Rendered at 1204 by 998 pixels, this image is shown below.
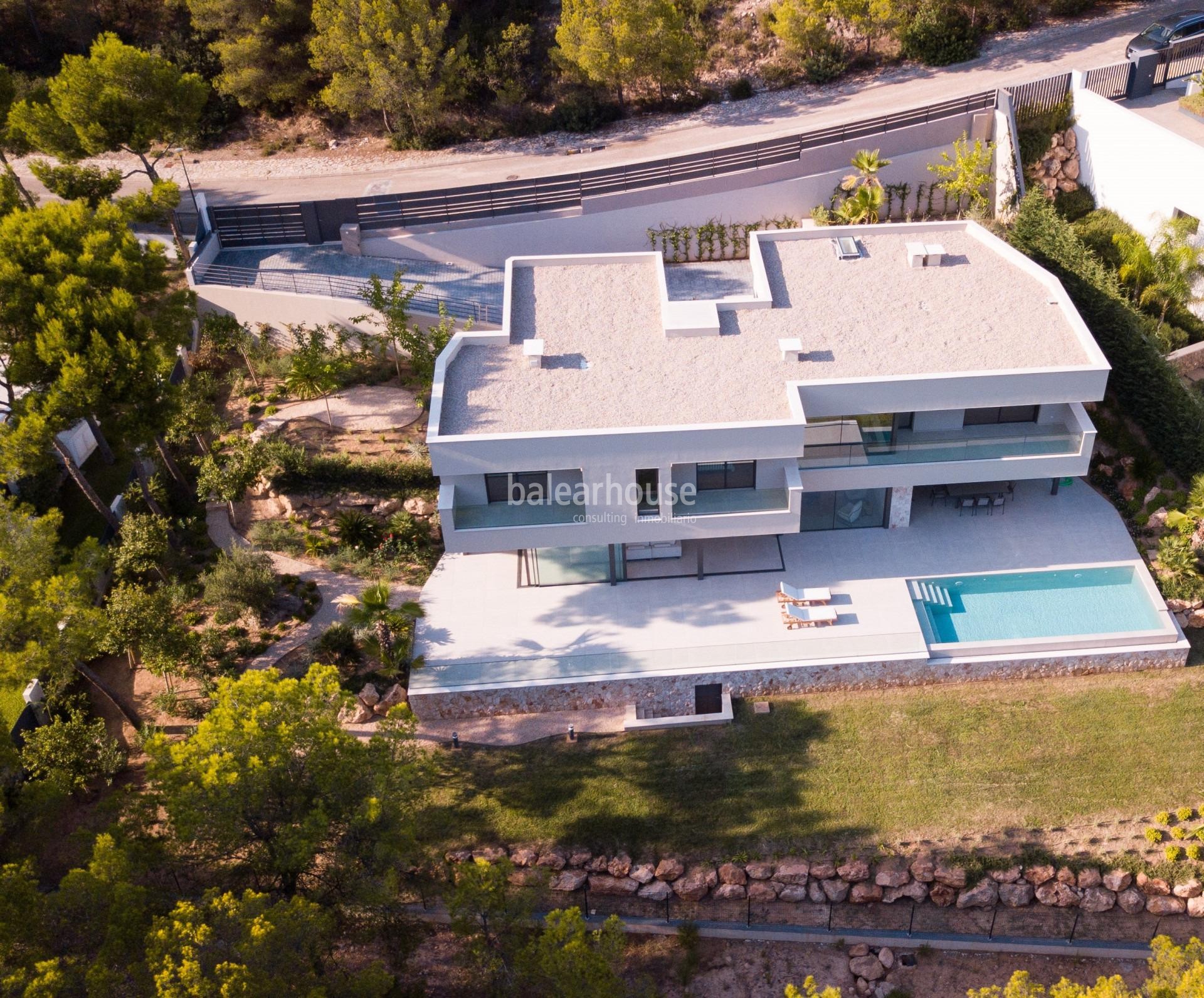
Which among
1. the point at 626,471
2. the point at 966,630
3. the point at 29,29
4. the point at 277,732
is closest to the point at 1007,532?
the point at 966,630

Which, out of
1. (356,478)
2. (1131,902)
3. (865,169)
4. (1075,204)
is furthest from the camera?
(1075,204)

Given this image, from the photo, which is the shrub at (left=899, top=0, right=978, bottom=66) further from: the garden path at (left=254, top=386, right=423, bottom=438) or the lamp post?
the lamp post

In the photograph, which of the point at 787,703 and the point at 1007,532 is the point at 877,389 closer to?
the point at 1007,532

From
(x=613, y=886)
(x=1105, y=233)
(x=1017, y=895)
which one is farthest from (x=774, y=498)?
(x=1105, y=233)

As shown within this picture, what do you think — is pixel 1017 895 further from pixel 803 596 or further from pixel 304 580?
pixel 304 580

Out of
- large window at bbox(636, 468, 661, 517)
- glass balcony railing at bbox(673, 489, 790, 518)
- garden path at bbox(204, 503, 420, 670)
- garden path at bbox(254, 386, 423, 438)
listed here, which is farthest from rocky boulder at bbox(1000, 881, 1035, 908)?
garden path at bbox(254, 386, 423, 438)

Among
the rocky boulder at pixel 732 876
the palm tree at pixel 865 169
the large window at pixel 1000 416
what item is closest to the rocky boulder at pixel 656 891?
the rocky boulder at pixel 732 876
